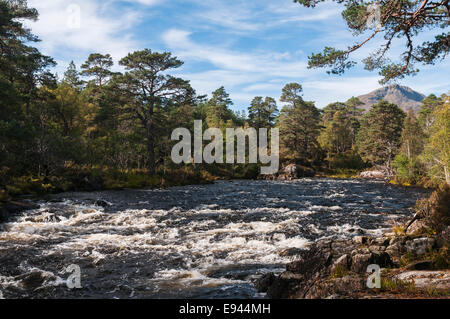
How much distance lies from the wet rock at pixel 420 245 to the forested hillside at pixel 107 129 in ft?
81.5

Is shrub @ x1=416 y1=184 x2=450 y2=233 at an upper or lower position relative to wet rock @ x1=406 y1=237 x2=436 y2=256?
upper

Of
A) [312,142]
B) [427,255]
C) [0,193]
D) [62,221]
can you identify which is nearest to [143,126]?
[0,193]

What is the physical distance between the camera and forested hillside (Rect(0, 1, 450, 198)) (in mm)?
26128

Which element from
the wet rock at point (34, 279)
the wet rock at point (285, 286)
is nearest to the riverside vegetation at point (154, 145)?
the wet rock at point (285, 286)

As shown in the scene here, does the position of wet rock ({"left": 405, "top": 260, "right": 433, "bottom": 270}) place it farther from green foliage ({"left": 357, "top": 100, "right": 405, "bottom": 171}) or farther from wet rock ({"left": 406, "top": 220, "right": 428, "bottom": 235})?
green foliage ({"left": 357, "top": 100, "right": 405, "bottom": 171})

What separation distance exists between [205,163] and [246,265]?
45.1 m

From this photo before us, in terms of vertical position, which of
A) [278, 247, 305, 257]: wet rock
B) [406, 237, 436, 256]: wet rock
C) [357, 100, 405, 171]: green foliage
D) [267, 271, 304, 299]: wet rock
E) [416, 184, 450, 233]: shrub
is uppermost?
[357, 100, 405, 171]: green foliage

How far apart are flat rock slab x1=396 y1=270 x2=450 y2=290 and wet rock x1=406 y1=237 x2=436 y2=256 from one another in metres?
1.43

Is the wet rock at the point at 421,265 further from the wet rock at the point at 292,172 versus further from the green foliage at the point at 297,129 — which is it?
the green foliage at the point at 297,129

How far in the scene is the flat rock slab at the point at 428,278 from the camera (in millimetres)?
5555

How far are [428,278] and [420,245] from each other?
2163 mm

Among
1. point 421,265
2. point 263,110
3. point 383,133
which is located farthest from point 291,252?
point 263,110

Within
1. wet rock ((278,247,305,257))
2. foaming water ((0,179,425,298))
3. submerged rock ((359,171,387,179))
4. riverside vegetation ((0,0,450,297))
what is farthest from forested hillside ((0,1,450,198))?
wet rock ((278,247,305,257))

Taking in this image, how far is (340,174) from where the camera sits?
215 ft
